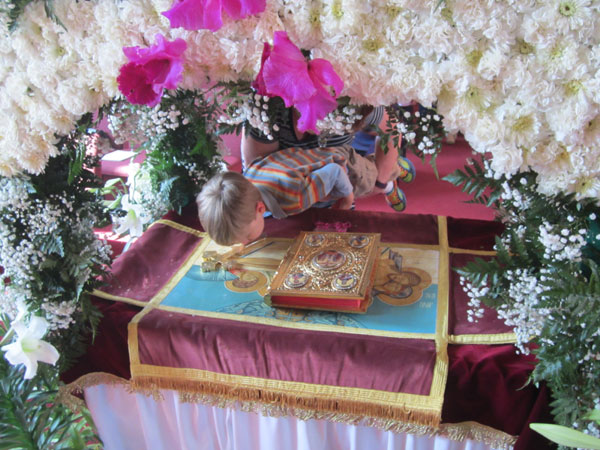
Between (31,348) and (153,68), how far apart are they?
3.03ft

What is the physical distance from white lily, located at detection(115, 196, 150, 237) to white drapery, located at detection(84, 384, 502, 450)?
2.14ft

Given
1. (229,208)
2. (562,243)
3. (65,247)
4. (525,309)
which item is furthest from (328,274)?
(65,247)

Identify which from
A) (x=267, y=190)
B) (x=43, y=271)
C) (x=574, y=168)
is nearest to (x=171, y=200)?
(x=267, y=190)

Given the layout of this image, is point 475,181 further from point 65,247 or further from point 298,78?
point 65,247

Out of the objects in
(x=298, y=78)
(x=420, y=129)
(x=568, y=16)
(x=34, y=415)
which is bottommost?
(x=34, y=415)

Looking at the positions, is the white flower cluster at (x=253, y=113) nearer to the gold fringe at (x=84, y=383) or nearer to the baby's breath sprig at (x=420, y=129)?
the baby's breath sprig at (x=420, y=129)

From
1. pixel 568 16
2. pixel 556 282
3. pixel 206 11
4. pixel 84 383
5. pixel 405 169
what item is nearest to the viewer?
pixel 568 16

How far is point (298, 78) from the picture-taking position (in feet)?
4.27

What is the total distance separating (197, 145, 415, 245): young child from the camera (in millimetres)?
1938

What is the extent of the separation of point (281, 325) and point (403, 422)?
18.6 inches

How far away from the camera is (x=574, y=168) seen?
4.36 ft

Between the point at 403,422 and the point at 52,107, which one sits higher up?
the point at 52,107

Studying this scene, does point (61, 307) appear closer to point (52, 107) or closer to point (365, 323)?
point (52, 107)

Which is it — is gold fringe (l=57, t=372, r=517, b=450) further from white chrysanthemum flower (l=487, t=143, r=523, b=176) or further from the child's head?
white chrysanthemum flower (l=487, t=143, r=523, b=176)
